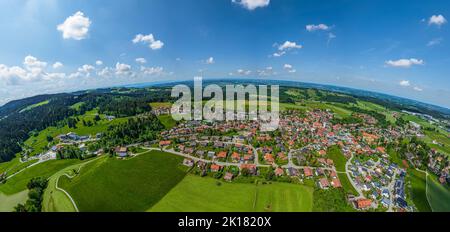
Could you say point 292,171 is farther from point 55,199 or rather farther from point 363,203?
point 55,199

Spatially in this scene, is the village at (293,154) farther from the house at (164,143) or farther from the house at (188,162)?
the house at (164,143)

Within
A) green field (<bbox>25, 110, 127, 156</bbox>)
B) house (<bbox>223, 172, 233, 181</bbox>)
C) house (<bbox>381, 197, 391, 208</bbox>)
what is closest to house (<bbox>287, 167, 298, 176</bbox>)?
house (<bbox>223, 172, 233, 181</bbox>)

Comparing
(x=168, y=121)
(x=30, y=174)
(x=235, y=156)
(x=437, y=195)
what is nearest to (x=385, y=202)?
(x=437, y=195)

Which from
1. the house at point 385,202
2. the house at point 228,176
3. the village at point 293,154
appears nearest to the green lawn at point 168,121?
the village at point 293,154
